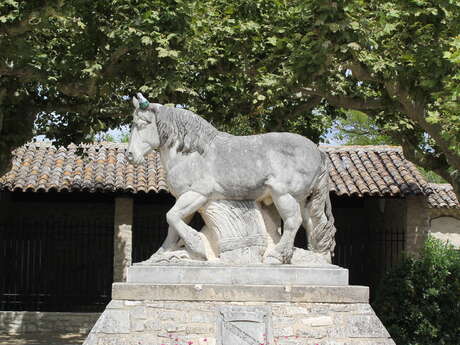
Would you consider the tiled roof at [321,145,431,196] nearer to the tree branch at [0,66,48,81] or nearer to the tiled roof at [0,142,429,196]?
the tiled roof at [0,142,429,196]

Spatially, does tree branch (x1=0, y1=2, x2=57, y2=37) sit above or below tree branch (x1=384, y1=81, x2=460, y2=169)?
above

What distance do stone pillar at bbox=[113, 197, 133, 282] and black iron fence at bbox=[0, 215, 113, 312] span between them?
0.76m

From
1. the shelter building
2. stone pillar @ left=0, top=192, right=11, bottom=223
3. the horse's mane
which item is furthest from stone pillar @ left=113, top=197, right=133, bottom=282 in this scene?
the horse's mane

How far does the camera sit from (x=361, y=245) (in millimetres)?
18688

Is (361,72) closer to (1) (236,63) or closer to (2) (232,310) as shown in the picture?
(1) (236,63)

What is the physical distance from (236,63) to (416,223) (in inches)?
258

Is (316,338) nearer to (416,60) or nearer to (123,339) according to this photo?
(123,339)

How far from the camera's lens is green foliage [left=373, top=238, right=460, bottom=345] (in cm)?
1278

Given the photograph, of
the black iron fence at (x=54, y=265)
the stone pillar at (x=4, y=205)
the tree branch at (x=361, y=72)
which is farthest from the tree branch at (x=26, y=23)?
the stone pillar at (x=4, y=205)

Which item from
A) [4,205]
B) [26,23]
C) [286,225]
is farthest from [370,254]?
[286,225]

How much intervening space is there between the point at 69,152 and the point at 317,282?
13348 mm

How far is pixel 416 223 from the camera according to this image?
18.0 meters

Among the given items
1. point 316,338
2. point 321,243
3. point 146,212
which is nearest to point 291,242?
point 321,243

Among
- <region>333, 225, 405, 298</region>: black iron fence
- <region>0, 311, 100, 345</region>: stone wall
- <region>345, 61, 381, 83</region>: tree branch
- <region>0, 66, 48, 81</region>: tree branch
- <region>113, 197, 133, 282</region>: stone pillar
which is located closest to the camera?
<region>345, 61, 381, 83</region>: tree branch
